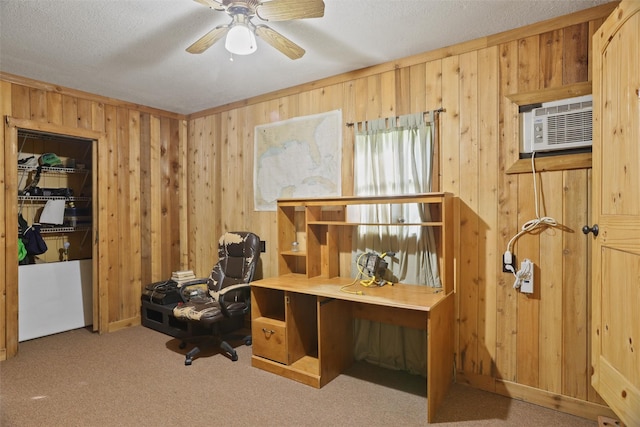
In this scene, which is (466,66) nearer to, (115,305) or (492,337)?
(492,337)

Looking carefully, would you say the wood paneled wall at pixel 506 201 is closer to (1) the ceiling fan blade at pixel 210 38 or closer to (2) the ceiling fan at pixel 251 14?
(2) the ceiling fan at pixel 251 14

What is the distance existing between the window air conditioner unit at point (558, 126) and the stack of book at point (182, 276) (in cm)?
359

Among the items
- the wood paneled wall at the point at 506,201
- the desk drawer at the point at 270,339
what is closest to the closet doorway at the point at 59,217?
the desk drawer at the point at 270,339

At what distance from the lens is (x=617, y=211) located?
5.37 feet

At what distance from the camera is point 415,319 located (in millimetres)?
2684

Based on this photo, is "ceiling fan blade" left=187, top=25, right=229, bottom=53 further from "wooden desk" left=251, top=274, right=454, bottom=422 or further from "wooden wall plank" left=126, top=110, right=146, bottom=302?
"wooden wall plank" left=126, top=110, right=146, bottom=302

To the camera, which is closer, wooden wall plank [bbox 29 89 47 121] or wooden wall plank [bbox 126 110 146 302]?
wooden wall plank [bbox 29 89 47 121]

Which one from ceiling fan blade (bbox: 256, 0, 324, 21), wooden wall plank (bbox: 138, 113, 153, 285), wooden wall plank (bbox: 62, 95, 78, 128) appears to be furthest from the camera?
wooden wall plank (bbox: 138, 113, 153, 285)

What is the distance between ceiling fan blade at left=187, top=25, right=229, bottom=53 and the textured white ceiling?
191 millimetres

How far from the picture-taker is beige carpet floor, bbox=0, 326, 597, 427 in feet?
7.01

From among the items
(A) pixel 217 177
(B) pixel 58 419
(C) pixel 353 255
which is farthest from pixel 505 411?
(A) pixel 217 177

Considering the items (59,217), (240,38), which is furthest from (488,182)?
(59,217)

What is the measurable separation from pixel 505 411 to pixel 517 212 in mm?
1282

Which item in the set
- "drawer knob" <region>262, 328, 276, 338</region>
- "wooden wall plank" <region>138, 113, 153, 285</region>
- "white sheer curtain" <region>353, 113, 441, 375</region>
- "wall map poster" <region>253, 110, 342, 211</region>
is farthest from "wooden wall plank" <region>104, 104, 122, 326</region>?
"white sheer curtain" <region>353, 113, 441, 375</region>
